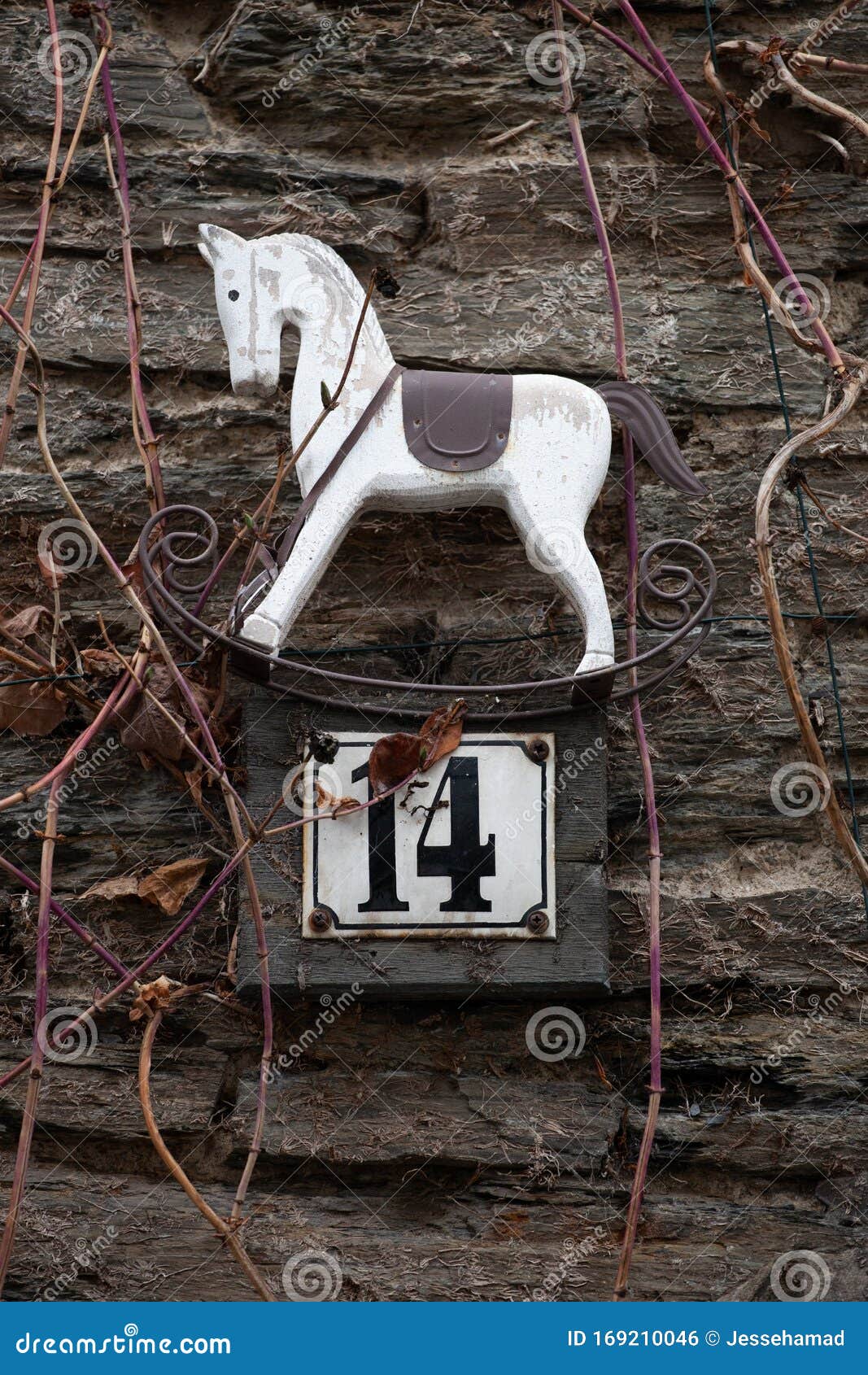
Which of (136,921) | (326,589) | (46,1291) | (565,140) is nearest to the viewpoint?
(46,1291)

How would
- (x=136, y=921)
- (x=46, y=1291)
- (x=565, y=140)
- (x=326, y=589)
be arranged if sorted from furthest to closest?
(x=565, y=140) → (x=326, y=589) → (x=136, y=921) → (x=46, y=1291)

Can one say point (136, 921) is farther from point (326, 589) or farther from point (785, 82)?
point (785, 82)

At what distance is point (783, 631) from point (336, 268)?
106 centimetres

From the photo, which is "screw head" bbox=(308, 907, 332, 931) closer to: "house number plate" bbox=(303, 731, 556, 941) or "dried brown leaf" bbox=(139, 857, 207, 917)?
"house number plate" bbox=(303, 731, 556, 941)

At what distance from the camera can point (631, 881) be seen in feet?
9.93

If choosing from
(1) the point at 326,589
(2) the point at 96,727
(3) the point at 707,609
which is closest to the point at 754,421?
(3) the point at 707,609

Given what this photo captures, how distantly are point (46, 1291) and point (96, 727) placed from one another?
0.99m

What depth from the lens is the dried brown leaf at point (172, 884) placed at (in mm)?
2939

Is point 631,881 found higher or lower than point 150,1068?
higher

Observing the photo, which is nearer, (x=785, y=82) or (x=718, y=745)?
(x=718, y=745)

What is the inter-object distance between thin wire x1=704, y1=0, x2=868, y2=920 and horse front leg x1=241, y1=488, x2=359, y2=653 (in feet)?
2.86

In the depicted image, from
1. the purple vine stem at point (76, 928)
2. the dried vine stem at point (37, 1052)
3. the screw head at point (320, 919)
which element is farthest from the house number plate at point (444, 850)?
the dried vine stem at point (37, 1052)

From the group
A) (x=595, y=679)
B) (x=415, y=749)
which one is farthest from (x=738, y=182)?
(x=415, y=749)

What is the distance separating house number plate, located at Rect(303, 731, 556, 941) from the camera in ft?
9.26
